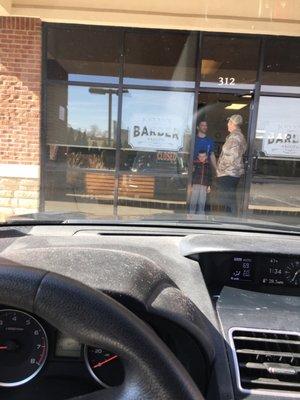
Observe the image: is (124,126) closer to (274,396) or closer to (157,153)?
(157,153)

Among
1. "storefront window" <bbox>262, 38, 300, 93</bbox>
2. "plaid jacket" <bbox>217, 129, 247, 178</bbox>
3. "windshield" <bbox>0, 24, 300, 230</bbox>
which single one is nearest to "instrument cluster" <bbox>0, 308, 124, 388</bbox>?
"windshield" <bbox>0, 24, 300, 230</bbox>

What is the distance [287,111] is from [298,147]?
0.64 m

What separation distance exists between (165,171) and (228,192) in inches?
45.3

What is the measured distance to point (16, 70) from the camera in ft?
28.8

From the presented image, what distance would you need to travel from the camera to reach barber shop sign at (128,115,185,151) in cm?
918

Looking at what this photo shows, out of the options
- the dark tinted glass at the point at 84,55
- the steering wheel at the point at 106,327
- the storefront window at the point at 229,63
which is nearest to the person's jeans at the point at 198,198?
the storefront window at the point at 229,63

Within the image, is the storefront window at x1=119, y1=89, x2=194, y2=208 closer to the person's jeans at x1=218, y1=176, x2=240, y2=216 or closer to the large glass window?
the person's jeans at x1=218, y1=176, x2=240, y2=216

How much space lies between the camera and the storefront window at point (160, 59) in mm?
9000

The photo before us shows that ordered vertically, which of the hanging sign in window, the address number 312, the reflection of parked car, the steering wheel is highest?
the address number 312

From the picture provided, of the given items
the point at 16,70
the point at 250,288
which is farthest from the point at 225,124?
the point at 250,288

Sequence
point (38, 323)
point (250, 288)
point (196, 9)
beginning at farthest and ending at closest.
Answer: point (196, 9) → point (250, 288) → point (38, 323)

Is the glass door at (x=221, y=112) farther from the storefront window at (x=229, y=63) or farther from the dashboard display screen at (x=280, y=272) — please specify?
the dashboard display screen at (x=280, y=272)

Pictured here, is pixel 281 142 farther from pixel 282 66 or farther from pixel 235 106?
pixel 282 66

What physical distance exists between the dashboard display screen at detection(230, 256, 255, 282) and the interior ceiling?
267 inches
